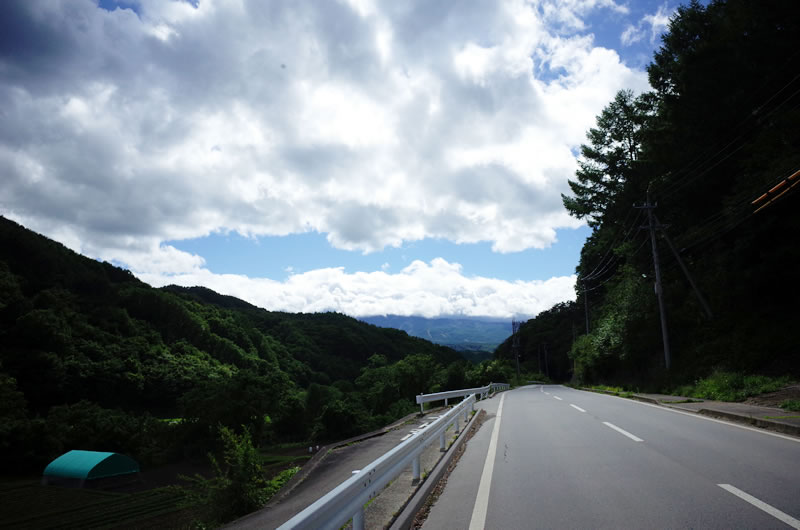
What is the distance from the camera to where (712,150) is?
21219mm

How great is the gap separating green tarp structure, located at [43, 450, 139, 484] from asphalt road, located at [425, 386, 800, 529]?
119ft

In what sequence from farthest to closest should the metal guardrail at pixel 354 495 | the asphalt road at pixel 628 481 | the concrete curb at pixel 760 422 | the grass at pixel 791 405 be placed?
the grass at pixel 791 405
the concrete curb at pixel 760 422
the asphalt road at pixel 628 481
the metal guardrail at pixel 354 495

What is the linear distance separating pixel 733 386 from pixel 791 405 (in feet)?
15.6

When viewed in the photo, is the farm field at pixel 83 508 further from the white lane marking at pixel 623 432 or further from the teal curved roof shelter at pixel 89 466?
the white lane marking at pixel 623 432

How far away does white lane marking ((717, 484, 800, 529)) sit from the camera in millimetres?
3586

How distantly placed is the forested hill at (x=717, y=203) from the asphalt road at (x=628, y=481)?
29.0 ft

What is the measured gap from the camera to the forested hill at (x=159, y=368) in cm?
4744

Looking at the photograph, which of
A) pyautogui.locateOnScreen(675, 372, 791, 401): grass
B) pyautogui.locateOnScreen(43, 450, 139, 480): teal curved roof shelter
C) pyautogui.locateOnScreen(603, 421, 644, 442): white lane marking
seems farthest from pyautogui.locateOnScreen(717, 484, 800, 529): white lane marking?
pyautogui.locateOnScreen(43, 450, 139, 480): teal curved roof shelter

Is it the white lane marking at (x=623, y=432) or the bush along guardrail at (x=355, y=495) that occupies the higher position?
the bush along guardrail at (x=355, y=495)

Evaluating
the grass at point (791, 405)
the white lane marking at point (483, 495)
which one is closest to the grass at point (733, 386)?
the grass at point (791, 405)

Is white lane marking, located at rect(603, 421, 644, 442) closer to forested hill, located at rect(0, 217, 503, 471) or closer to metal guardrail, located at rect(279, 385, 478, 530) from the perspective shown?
metal guardrail, located at rect(279, 385, 478, 530)

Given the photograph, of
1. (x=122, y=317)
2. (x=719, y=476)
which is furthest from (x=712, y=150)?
(x=122, y=317)

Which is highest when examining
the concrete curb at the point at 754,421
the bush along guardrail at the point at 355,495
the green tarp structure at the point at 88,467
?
the bush along guardrail at the point at 355,495

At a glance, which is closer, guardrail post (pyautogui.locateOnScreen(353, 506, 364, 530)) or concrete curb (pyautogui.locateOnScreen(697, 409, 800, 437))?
guardrail post (pyautogui.locateOnScreen(353, 506, 364, 530))
